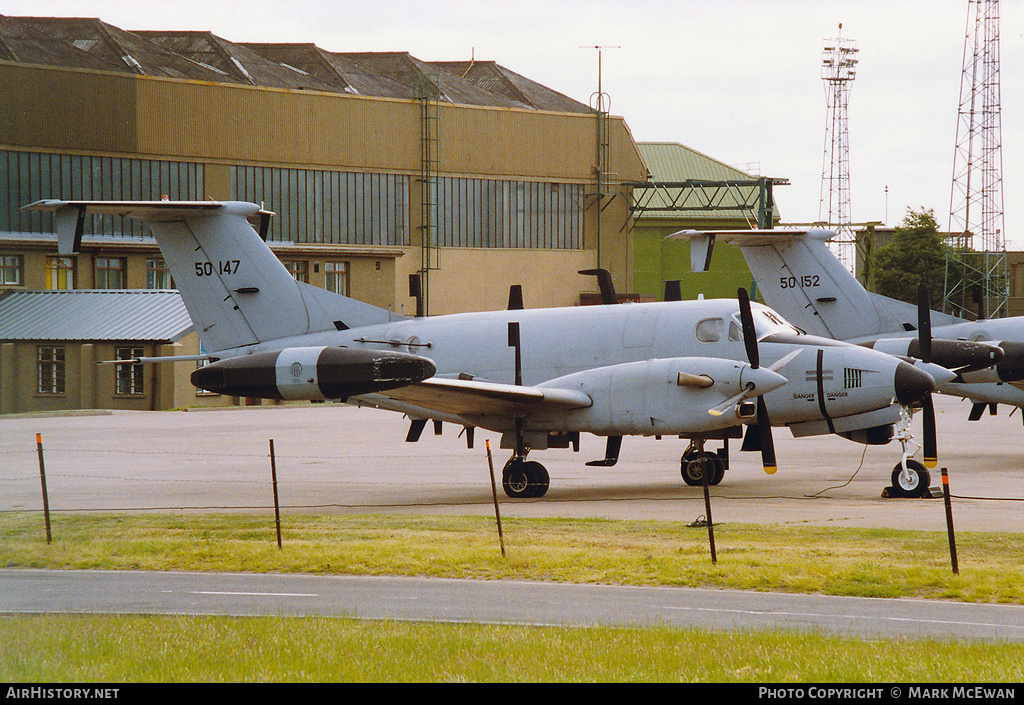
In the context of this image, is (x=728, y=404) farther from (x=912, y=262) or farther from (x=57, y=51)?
(x=912, y=262)

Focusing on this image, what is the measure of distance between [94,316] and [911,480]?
42.9 metres

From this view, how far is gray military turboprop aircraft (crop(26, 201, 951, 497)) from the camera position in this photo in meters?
19.9

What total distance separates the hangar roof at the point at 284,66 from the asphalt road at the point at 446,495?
26.3m

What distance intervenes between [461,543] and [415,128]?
6086 centimetres

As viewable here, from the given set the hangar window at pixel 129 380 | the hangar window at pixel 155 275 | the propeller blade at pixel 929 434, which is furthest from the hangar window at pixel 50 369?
the propeller blade at pixel 929 434

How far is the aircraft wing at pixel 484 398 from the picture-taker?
20266 millimetres

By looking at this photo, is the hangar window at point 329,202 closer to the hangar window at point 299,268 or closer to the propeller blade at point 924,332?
the hangar window at point 299,268

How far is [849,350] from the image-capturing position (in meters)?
20.8

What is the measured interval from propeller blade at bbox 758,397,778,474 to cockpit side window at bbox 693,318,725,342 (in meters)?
1.73

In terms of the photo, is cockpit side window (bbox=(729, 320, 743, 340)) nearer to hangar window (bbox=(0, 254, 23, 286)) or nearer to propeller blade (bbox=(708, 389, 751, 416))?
propeller blade (bbox=(708, 389, 751, 416))

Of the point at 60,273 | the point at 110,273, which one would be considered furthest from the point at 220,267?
the point at 110,273

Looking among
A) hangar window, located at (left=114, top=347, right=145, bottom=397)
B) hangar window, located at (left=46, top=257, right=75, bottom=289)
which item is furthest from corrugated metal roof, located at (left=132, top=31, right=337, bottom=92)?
hangar window, located at (left=114, top=347, right=145, bottom=397)
